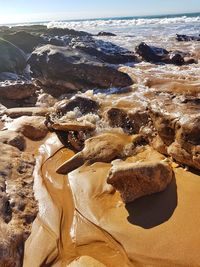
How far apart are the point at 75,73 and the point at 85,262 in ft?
18.0

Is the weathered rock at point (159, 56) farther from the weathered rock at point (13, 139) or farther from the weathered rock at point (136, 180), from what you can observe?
the weathered rock at point (136, 180)

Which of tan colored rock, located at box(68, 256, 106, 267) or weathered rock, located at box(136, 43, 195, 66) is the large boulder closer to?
weathered rock, located at box(136, 43, 195, 66)

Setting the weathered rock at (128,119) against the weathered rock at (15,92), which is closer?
the weathered rock at (128,119)

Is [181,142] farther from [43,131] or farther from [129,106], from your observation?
[43,131]

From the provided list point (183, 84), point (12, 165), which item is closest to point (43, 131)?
point (12, 165)

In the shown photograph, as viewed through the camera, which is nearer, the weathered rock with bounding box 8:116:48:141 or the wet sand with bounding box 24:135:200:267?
the wet sand with bounding box 24:135:200:267

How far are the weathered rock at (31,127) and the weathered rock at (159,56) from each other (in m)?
5.81

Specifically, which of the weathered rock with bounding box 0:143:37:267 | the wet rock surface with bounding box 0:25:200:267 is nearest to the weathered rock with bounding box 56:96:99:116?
the wet rock surface with bounding box 0:25:200:267

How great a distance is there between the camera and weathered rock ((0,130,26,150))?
514cm

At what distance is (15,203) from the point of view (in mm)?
3643

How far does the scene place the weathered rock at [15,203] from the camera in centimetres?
307

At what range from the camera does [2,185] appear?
3.87m

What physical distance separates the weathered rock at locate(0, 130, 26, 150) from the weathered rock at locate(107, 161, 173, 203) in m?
2.19

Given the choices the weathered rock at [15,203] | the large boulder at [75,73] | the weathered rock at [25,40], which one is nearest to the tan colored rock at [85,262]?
the weathered rock at [15,203]
